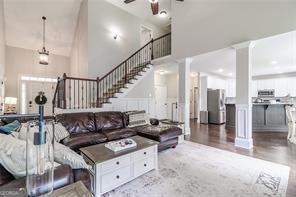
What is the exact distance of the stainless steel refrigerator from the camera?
7567 millimetres

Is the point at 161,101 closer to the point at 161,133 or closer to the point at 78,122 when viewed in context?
the point at 161,133

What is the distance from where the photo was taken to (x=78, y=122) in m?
3.60

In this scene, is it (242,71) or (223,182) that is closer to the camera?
(223,182)

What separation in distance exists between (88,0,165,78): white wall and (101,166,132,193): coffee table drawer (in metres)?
4.19

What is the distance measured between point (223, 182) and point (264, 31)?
3.53 meters

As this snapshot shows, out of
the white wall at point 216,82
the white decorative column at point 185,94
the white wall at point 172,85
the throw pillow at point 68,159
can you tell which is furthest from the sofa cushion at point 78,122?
the white wall at point 216,82

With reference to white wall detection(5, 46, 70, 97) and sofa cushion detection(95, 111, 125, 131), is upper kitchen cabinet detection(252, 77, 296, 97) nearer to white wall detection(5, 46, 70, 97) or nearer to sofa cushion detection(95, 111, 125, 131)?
sofa cushion detection(95, 111, 125, 131)

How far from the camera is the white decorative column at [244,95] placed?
3.97 meters

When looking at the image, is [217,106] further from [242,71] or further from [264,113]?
[242,71]

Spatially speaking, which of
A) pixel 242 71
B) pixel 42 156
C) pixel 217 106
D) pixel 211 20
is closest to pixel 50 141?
pixel 42 156

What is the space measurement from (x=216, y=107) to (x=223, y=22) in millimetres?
4309

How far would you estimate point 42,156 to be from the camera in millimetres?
943

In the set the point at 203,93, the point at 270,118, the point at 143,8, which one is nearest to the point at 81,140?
the point at 143,8

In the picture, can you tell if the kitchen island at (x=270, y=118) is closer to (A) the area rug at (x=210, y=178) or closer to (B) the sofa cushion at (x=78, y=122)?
(A) the area rug at (x=210, y=178)
